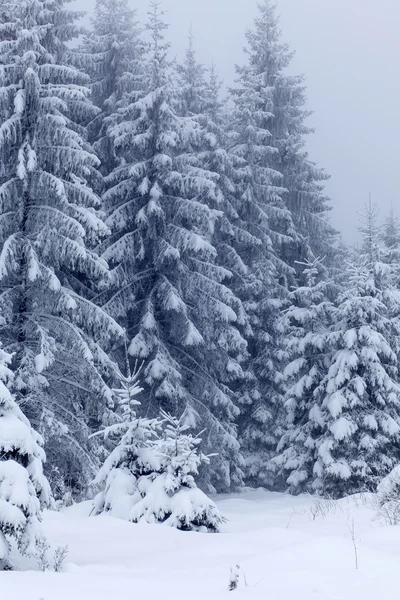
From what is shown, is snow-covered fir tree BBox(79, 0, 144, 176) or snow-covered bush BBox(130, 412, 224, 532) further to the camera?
snow-covered fir tree BBox(79, 0, 144, 176)

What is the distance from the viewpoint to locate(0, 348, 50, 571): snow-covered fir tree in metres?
5.18

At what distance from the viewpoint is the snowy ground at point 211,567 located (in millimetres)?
4086

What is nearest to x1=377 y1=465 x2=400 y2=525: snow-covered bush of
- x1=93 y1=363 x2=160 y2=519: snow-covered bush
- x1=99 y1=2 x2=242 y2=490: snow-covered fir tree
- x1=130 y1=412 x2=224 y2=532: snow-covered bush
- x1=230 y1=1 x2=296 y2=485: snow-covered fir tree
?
x1=130 y1=412 x2=224 y2=532: snow-covered bush

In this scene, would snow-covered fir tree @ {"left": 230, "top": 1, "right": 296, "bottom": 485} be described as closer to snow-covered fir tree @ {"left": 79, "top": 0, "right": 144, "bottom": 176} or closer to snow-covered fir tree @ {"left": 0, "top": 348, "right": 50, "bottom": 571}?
snow-covered fir tree @ {"left": 79, "top": 0, "right": 144, "bottom": 176}

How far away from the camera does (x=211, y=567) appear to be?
5078 mm

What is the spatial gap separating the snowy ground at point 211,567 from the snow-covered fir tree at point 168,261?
1116 centimetres

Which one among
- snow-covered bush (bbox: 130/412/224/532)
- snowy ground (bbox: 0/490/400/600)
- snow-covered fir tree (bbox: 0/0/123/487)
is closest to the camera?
snowy ground (bbox: 0/490/400/600)

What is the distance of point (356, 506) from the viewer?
994 centimetres

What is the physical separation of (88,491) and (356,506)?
21.1 feet

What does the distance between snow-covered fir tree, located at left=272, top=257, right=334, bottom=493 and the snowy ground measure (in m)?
12.1

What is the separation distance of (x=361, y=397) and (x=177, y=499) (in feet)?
34.8

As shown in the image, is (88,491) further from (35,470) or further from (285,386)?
(285,386)

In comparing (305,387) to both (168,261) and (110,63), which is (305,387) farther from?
(110,63)

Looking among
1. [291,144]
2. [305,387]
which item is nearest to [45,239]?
[305,387]
